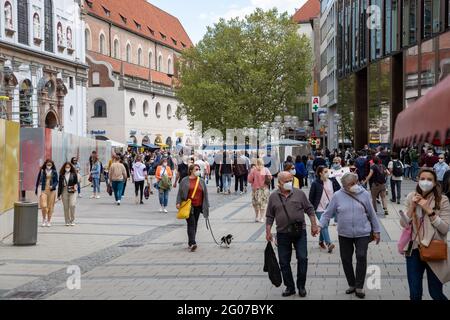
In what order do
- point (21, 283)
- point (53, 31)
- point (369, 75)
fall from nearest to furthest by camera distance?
point (21, 283), point (369, 75), point (53, 31)

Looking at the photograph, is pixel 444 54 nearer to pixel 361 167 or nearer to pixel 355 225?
pixel 361 167

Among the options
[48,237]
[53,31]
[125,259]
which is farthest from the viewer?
[53,31]

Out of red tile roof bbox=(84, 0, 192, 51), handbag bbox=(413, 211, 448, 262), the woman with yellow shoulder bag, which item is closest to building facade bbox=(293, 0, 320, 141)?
red tile roof bbox=(84, 0, 192, 51)

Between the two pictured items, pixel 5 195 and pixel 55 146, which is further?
pixel 55 146

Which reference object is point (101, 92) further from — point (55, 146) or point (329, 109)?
point (55, 146)

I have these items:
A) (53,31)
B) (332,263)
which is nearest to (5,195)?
(332,263)

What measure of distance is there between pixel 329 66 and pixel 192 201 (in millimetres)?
58211

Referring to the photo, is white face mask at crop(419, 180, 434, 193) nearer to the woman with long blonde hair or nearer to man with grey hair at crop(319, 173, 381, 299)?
man with grey hair at crop(319, 173, 381, 299)

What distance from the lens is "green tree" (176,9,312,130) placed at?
212ft

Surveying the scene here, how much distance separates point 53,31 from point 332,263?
48.3 meters

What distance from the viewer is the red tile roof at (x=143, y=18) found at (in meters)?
84.3

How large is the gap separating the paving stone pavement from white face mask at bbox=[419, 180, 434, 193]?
1821mm

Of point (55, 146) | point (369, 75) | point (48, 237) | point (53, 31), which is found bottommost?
point (48, 237)

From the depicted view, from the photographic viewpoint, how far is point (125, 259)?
13117 mm
